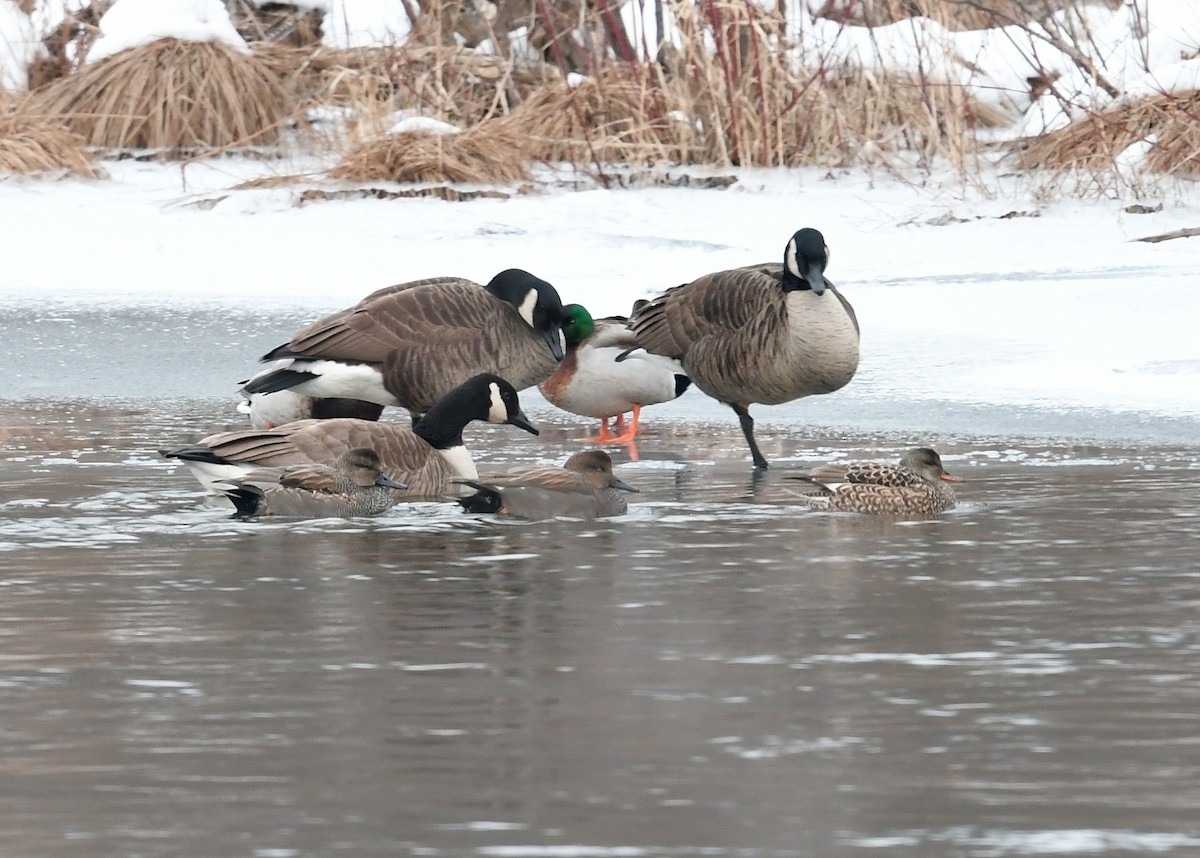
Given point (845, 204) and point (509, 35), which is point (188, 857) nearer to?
point (845, 204)

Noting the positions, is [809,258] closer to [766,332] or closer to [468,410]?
[766,332]

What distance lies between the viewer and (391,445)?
26.3 feet

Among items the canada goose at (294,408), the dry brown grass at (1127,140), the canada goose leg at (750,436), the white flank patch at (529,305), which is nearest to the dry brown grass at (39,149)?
the canada goose at (294,408)

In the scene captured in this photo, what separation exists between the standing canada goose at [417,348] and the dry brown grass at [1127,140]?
618 centimetres

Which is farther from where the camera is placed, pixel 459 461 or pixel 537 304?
pixel 537 304

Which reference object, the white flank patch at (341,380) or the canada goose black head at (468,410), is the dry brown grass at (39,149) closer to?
the white flank patch at (341,380)

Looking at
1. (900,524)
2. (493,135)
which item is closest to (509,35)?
(493,135)

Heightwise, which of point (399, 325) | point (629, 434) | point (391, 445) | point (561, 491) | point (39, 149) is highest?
point (39, 149)

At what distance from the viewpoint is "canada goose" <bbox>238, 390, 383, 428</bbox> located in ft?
32.3

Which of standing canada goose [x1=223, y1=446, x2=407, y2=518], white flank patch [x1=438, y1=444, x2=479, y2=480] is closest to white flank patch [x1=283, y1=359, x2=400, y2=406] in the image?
white flank patch [x1=438, y1=444, x2=479, y2=480]

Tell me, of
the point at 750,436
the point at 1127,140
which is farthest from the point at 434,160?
the point at 750,436

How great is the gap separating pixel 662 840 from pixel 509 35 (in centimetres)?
1658

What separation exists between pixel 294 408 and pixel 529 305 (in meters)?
1.20

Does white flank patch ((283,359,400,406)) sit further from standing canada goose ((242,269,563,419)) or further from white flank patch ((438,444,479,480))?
white flank patch ((438,444,479,480))
